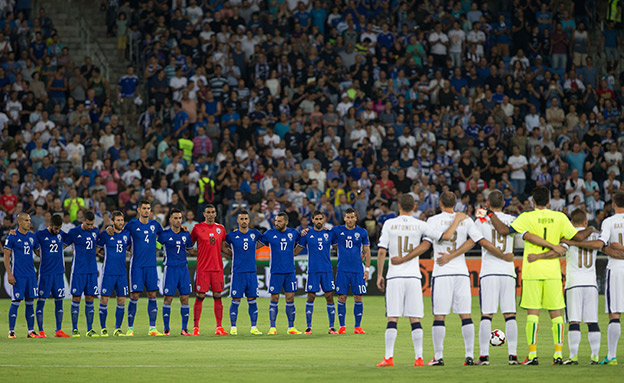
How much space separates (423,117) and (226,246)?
1395 cm

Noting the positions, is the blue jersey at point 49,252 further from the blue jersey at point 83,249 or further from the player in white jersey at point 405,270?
the player in white jersey at point 405,270

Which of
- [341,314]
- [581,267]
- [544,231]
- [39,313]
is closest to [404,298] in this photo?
[544,231]

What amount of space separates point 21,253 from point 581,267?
33.9 ft

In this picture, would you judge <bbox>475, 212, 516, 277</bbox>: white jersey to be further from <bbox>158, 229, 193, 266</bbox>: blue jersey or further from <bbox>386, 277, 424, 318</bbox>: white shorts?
<bbox>158, 229, 193, 266</bbox>: blue jersey

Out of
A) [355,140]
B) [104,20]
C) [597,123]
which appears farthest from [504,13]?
[104,20]

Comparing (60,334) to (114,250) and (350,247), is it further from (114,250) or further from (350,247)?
(350,247)

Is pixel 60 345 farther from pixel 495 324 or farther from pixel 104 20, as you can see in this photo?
Result: pixel 104 20

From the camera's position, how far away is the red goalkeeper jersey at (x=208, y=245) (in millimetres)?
19234

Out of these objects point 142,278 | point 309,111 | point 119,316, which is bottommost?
point 119,316

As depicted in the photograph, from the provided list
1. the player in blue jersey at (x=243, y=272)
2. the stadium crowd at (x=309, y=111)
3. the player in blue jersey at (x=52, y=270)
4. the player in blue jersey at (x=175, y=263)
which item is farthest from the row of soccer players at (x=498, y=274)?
the stadium crowd at (x=309, y=111)

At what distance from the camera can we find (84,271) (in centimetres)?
1900

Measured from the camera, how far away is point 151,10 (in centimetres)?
3297

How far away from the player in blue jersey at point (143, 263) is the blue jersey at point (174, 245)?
8.4 inches

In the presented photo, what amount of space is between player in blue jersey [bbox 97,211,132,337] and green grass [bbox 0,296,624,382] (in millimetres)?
688
